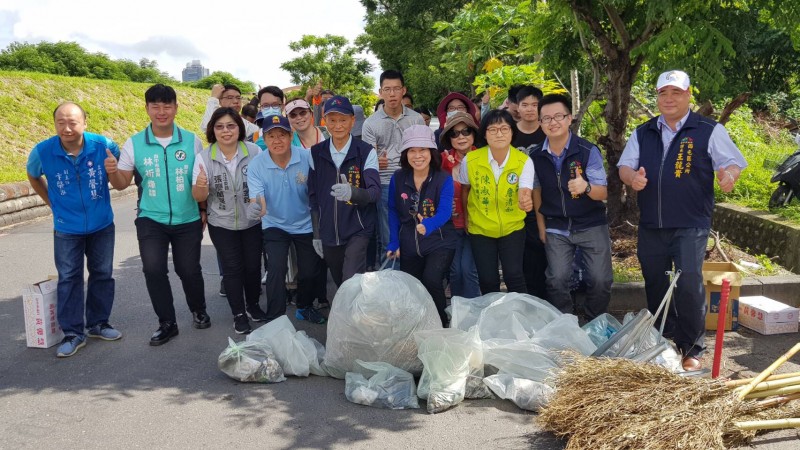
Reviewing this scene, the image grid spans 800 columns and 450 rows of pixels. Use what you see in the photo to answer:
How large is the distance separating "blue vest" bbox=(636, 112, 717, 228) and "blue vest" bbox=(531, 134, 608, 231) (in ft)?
1.48

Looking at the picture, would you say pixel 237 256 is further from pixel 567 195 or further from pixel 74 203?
pixel 567 195

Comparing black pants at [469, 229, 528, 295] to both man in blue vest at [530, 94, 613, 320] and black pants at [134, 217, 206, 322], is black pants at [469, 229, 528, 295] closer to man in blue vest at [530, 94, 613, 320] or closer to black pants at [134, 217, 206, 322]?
man in blue vest at [530, 94, 613, 320]

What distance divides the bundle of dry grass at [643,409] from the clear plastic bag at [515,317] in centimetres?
77

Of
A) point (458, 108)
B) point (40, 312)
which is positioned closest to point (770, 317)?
point (458, 108)

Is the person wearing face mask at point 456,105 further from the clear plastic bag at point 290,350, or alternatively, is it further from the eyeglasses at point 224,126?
the clear plastic bag at point 290,350

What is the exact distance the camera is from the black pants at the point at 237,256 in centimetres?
524

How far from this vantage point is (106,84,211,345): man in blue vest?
4930 mm

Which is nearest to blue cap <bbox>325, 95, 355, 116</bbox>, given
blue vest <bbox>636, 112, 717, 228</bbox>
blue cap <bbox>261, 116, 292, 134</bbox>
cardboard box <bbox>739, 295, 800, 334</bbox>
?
blue cap <bbox>261, 116, 292, 134</bbox>

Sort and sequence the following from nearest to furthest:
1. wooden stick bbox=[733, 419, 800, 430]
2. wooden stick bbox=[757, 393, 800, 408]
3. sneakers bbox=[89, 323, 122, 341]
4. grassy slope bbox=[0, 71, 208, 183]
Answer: wooden stick bbox=[733, 419, 800, 430]
wooden stick bbox=[757, 393, 800, 408]
sneakers bbox=[89, 323, 122, 341]
grassy slope bbox=[0, 71, 208, 183]

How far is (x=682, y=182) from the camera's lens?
14.3 feet

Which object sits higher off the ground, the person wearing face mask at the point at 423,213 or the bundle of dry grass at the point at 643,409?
the person wearing face mask at the point at 423,213

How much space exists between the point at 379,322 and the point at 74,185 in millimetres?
2545


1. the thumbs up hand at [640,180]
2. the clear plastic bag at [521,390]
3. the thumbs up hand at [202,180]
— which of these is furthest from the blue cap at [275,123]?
the thumbs up hand at [640,180]

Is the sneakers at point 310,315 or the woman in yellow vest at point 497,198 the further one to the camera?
the sneakers at point 310,315
